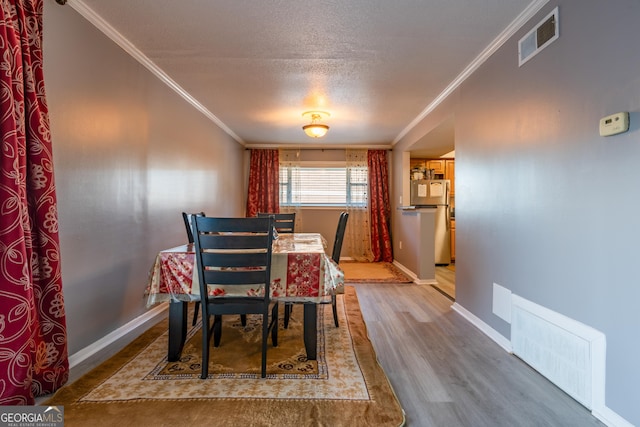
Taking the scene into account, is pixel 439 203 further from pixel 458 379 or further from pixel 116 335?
pixel 116 335

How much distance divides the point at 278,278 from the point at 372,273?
322 cm

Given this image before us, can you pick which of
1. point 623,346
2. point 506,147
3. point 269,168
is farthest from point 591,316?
point 269,168

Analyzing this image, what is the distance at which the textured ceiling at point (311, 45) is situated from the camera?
1.93 meters

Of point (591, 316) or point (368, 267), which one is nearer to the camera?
point (591, 316)

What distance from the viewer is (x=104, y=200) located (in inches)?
84.9

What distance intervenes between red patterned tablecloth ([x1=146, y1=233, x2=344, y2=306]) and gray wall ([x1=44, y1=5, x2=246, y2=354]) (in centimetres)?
57

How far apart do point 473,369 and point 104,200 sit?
2.73 metres

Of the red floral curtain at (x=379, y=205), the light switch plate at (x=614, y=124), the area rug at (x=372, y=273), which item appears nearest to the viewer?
the light switch plate at (x=614, y=124)

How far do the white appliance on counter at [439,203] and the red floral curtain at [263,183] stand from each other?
2617 mm

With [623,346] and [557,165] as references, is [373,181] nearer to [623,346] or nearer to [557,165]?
[557,165]

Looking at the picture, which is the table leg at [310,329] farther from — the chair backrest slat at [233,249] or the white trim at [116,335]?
the white trim at [116,335]

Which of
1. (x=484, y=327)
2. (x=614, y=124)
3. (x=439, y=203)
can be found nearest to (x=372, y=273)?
(x=439, y=203)

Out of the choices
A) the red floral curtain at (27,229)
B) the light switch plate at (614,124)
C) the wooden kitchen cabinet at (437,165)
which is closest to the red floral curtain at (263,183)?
the wooden kitchen cabinet at (437,165)

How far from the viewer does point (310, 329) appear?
1.95 m
